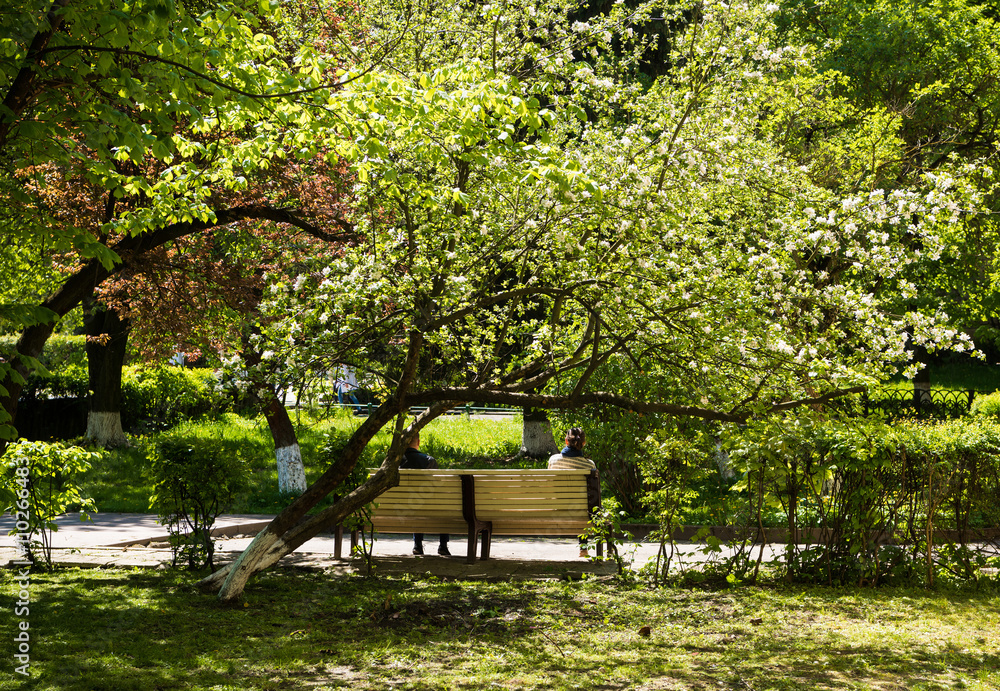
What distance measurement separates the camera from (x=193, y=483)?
7.82 meters

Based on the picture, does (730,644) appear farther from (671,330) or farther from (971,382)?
(971,382)

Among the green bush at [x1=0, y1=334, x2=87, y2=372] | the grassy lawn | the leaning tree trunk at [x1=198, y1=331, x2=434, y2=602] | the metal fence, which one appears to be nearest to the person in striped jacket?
the grassy lawn

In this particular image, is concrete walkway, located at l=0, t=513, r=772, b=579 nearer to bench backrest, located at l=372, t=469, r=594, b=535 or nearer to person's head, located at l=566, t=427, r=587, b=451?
bench backrest, located at l=372, t=469, r=594, b=535

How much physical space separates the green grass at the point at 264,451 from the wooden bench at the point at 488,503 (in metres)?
3.28

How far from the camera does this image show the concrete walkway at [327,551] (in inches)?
314

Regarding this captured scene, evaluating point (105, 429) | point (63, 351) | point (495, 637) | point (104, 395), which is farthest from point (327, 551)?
point (63, 351)

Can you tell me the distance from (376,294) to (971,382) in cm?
3007

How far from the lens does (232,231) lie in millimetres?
10234

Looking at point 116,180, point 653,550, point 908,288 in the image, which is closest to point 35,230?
point 116,180

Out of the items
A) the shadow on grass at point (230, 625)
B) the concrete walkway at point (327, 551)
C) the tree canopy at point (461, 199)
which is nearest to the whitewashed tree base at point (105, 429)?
the concrete walkway at point (327, 551)

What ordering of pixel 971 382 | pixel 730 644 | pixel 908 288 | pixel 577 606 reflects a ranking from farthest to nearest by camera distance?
pixel 971 382
pixel 908 288
pixel 577 606
pixel 730 644

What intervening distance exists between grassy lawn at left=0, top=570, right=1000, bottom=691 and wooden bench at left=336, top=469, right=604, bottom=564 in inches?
34.9

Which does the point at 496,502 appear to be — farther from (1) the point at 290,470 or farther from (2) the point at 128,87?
(1) the point at 290,470

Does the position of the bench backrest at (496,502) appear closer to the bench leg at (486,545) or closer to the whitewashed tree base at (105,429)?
the bench leg at (486,545)
